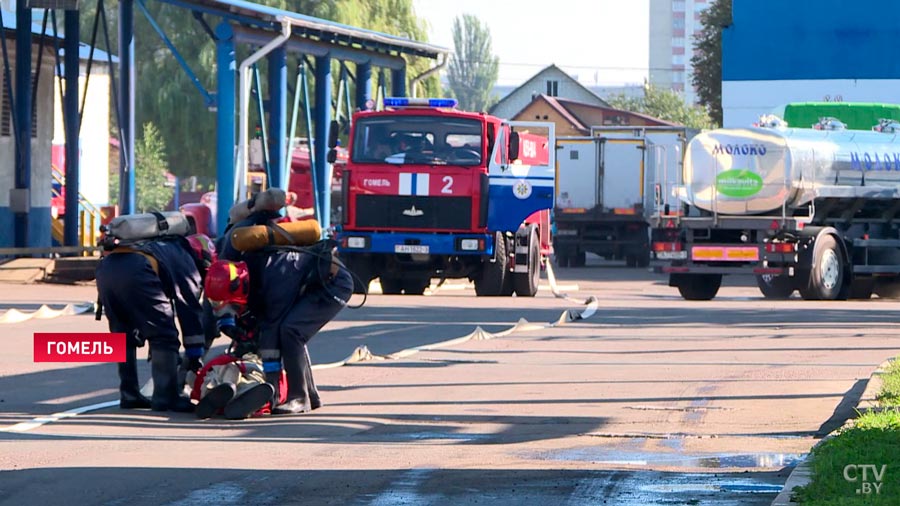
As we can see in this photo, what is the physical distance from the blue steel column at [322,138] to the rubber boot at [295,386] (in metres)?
23.0

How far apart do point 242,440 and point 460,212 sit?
15.6 m

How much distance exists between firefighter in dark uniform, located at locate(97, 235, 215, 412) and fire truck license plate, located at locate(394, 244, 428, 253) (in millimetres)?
14149

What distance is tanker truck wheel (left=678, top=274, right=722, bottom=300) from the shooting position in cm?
2733

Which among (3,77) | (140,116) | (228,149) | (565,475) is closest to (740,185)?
(228,149)

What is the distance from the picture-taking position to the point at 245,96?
29.3 metres

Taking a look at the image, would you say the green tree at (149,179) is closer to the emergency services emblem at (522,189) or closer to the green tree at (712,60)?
the green tree at (712,60)

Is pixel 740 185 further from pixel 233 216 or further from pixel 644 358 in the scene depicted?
pixel 233 216

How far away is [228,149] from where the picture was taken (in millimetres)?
28969

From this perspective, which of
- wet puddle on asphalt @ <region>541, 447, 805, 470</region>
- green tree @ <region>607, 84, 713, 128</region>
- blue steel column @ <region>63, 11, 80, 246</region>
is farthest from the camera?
green tree @ <region>607, 84, 713, 128</region>

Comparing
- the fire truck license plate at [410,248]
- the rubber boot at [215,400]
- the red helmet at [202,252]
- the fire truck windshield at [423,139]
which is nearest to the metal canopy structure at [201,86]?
the fire truck windshield at [423,139]

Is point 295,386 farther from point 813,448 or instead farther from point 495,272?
point 495,272

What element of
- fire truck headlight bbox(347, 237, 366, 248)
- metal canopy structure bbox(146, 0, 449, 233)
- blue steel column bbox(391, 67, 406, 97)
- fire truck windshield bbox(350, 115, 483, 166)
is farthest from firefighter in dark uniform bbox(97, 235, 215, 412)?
blue steel column bbox(391, 67, 406, 97)

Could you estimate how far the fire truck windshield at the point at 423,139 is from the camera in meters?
24.6

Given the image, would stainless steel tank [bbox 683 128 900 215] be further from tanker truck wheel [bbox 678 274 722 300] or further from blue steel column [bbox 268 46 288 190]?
blue steel column [bbox 268 46 288 190]
